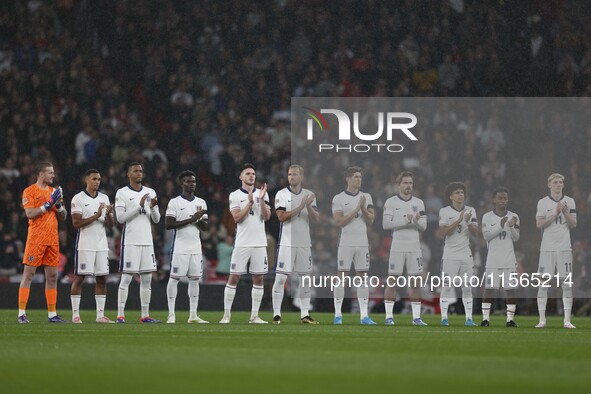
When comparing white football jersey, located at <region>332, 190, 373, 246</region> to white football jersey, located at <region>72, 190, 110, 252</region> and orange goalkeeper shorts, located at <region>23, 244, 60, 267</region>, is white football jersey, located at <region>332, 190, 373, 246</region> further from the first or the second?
orange goalkeeper shorts, located at <region>23, 244, 60, 267</region>

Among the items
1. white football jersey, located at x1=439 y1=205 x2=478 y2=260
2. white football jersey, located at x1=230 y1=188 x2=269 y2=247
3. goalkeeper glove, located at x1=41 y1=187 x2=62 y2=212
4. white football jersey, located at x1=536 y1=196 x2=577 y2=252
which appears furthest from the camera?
white football jersey, located at x1=439 y1=205 x2=478 y2=260

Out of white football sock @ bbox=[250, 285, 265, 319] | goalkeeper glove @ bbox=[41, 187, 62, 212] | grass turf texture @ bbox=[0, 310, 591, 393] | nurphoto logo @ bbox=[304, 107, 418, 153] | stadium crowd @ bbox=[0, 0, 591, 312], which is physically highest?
stadium crowd @ bbox=[0, 0, 591, 312]

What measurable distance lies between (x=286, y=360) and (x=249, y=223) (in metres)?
7.45

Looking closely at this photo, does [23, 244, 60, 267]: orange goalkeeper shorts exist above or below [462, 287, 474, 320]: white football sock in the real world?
above

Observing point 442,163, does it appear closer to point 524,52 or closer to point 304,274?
point 304,274

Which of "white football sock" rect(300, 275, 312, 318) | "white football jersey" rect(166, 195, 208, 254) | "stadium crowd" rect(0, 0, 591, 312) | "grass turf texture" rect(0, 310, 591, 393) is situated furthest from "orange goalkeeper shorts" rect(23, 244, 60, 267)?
"stadium crowd" rect(0, 0, 591, 312)

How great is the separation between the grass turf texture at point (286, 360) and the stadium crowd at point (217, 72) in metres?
11.2

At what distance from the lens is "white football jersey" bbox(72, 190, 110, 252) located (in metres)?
17.5

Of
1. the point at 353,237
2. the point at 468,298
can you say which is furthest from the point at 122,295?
the point at 468,298

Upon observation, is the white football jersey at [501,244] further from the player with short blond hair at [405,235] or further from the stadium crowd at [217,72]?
the stadium crowd at [217,72]

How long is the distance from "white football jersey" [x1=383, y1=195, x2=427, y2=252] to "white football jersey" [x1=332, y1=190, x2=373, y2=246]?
386mm

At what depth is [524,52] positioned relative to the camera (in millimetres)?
29656

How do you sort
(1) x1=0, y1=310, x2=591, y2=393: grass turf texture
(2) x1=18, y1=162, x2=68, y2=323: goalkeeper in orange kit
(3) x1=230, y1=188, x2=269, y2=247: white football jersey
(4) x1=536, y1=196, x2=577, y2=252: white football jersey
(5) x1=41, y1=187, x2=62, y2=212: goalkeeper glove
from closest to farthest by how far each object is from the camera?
(1) x1=0, y1=310, x2=591, y2=393: grass turf texture → (5) x1=41, y1=187, x2=62, y2=212: goalkeeper glove → (2) x1=18, y1=162, x2=68, y2=323: goalkeeper in orange kit → (3) x1=230, y1=188, x2=269, y2=247: white football jersey → (4) x1=536, y1=196, x2=577, y2=252: white football jersey

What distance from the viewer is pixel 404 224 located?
17.8 metres
